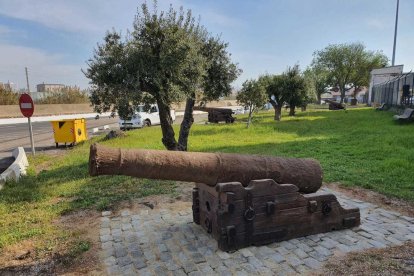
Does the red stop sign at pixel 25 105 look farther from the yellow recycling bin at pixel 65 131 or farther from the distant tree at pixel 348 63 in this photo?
the distant tree at pixel 348 63

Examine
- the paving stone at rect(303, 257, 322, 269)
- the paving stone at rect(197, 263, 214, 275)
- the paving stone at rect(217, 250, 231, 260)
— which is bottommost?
the paving stone at rect(303, 257, 322, 269)

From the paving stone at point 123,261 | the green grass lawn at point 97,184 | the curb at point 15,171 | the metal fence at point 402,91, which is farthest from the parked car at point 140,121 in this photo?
the paving stone at point 123,261

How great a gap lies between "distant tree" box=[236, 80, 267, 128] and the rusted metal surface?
1735cm

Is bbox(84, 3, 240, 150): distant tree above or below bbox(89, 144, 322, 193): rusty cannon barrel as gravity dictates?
above

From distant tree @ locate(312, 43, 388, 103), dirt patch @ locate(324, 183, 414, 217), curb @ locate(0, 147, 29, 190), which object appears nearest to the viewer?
dirt patch @ locate(324, 183, 414, 217)

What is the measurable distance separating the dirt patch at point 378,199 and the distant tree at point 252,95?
1516 centimetres

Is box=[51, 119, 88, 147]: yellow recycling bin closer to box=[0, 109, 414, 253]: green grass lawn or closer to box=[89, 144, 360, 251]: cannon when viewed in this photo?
box=[0, 109, 414, 253]: green grass lawn

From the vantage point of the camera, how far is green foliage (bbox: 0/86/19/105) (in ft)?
125

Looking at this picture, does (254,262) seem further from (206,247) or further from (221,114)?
(221,114)

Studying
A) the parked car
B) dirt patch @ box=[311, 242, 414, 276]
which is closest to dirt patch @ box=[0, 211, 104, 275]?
dirt patch @ box=[311, 242, 414, 276]

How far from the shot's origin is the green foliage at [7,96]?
3801cm

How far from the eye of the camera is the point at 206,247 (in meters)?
4.09

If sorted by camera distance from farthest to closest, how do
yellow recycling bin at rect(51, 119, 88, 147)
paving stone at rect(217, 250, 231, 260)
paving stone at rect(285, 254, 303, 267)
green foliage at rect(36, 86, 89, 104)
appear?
green foliage at rect(36, 86, 89, 104)
yellow recycling bin at rect(51, 119, 88, 147)
paving stone at rect(217, 250, 231, 260)
paving stone at rect(285, 254, 303, 267)

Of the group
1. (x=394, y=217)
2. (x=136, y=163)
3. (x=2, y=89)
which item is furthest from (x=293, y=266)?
(x=2, y=89)
